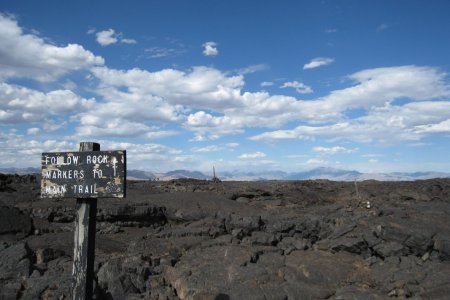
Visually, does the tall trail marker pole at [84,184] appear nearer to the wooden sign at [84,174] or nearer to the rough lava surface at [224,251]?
the wooden sign at [84,174]

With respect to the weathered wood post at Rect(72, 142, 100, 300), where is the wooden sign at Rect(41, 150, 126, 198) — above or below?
above

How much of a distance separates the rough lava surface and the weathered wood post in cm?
275

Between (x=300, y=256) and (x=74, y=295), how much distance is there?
772 cm

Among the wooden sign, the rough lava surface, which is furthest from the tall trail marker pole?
the rough lava surface

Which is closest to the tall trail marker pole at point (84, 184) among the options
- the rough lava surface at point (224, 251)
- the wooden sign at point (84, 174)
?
the wooden sign at point (84, 174)

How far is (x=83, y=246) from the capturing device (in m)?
7.03

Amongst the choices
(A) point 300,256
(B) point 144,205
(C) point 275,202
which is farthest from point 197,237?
(C) point 275,202

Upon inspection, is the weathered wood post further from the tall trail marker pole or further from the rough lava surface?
the rough lava surface

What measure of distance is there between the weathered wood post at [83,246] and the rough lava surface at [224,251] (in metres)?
2.75

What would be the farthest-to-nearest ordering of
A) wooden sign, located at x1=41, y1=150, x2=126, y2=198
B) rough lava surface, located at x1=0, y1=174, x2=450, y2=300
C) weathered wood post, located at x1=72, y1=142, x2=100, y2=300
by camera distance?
1. rough lava surface, located at x1=0, y1=174, x2=450, y2=300
2. weathered wood post, located at x1=72, y1=142, x2=100, y2=300
3. wooden sign, located at x1=41, y1=150, x2=126, y2=198

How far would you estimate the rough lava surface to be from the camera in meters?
10.4

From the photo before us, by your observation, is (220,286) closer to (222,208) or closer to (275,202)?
(222,208)

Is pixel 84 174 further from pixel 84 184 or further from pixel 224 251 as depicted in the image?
pixel 224 251

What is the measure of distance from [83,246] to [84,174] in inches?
46.1
